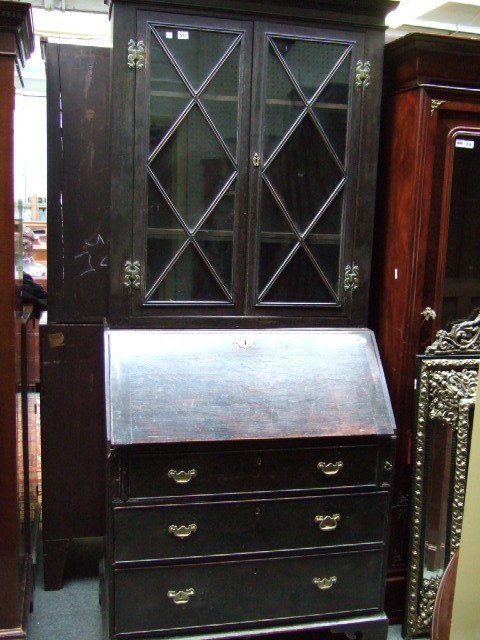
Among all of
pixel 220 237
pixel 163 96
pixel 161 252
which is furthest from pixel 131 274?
pixel 163 96

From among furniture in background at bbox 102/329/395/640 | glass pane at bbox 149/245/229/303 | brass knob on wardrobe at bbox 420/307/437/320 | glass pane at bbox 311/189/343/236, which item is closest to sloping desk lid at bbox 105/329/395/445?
furniture in background at bbox 102/329/395/640

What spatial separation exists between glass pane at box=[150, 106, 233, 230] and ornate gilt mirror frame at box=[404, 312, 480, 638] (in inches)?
35.1

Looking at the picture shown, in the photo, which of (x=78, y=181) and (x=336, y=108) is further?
(x=78, y=181)

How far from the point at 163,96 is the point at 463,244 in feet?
3.73

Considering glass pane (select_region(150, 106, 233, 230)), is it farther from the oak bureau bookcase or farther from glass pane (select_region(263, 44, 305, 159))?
glass pane (select_region(263, 44, 305, 159))

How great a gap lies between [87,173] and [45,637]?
1.57 meters

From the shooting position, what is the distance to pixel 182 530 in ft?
6.51

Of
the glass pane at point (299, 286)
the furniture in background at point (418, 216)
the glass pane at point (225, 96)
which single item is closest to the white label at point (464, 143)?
the furniture in background at point (418, 216)

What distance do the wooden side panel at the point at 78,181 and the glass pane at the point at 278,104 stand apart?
57 centimetres

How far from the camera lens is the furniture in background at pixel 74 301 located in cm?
227

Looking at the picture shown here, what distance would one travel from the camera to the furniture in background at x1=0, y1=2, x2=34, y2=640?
6.07 ft

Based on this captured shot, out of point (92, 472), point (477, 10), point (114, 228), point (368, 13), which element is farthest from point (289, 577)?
point (477, 10)

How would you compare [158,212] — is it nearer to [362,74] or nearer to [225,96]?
[225,96]

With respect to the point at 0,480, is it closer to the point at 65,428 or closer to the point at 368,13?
the point at 65,428
